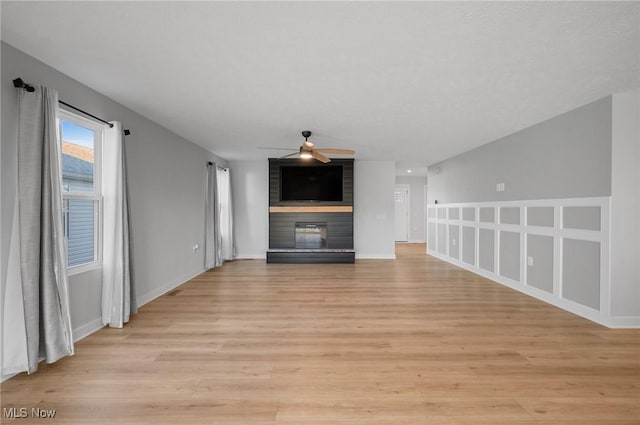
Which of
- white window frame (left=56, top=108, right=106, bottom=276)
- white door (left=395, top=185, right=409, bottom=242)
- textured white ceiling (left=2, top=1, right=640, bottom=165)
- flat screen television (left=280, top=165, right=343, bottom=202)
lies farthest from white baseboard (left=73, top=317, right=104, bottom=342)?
white door (left=395, top=185, right=409, bottom=242)

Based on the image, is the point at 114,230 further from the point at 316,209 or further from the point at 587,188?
the point at 587,188

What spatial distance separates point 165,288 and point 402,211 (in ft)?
29.3

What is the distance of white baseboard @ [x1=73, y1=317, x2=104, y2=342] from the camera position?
9.53 feet

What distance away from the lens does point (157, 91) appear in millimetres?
3123

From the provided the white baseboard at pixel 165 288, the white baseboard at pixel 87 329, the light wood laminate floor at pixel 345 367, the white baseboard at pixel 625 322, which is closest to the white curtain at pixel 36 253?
the light wood laminate floor at pixel 345 367

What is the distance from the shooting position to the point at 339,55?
236 centimetres

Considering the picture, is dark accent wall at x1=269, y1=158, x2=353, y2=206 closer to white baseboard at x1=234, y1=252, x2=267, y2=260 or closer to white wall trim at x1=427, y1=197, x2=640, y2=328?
white baseboard at x1=234, y1=252, x2=267, y2=260

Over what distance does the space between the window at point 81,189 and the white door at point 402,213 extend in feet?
32.1

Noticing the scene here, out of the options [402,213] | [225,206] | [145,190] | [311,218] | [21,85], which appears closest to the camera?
[21,85]

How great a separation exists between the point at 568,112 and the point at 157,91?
511 cm

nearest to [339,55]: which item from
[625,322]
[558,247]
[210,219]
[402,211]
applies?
[558,247]

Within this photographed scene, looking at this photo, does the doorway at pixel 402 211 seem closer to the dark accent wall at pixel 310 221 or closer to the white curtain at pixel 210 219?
the dark accent wall at pixel 310 221

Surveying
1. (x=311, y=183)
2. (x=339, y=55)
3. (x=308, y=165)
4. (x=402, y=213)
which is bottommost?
(x=402, y=213)

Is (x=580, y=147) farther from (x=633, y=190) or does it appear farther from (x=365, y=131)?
(x=365, y=131)
